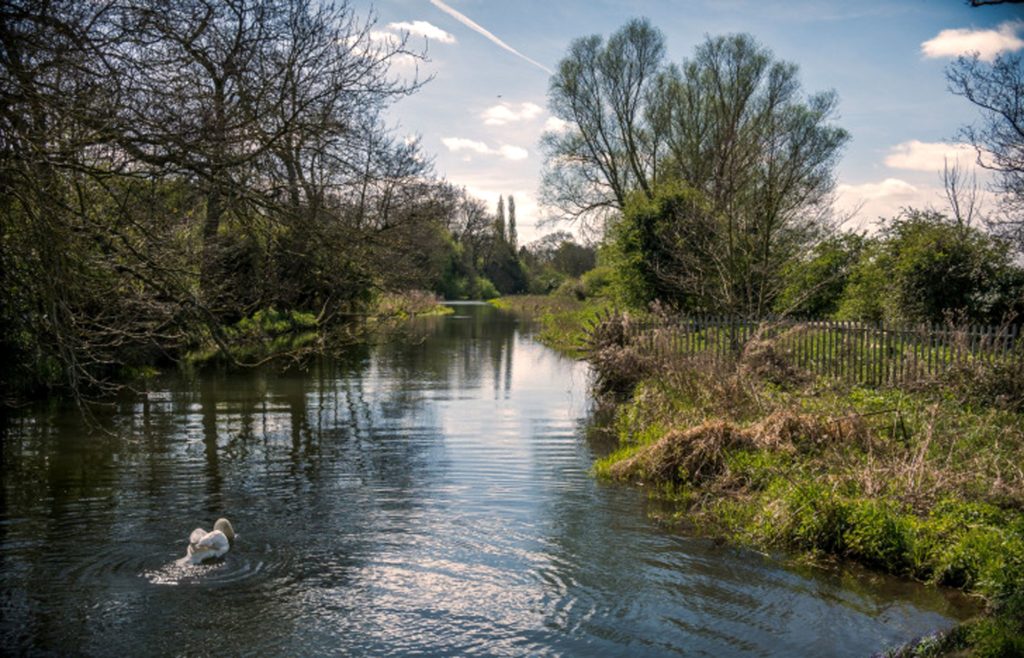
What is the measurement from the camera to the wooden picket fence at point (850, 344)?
1375cm

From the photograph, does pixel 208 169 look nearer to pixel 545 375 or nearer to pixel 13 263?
pixel 13 263

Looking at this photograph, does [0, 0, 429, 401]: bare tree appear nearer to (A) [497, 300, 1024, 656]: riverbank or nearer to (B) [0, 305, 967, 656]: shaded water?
(B) [0, 305, 967, 656]: shaded water

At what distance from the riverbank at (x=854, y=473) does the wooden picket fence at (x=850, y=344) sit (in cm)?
71

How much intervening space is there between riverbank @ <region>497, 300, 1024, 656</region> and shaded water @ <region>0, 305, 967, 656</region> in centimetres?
45

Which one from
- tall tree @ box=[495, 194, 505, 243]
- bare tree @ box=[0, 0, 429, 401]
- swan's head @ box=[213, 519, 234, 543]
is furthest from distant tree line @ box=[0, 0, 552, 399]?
tall tree @ box=[495, 194, 505, 243]

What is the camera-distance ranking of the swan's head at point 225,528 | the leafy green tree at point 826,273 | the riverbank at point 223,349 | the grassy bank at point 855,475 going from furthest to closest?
the leafy green tree at point 826,273 < the riverbank at point 223,349 < the swan's head at point 225,528 < the grassy bank at point 855,475

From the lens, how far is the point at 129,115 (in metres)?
7.32

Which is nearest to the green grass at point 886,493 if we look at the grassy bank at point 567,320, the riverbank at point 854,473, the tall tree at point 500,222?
the riverbank at point 854,473

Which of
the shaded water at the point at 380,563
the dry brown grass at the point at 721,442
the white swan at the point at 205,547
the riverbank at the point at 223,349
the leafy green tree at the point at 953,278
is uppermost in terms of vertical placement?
the leafy green tree at the point at 953,278

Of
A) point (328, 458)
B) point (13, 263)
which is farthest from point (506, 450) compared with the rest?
point (13, 263)

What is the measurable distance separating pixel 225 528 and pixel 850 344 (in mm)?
12895

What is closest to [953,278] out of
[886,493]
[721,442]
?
[721,442]

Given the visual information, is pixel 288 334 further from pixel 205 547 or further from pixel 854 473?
pixel 854 473

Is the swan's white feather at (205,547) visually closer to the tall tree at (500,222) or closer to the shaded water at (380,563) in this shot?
the shaded water at (380,563)
